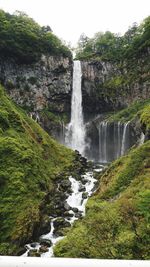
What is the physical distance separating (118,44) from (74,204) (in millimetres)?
54258

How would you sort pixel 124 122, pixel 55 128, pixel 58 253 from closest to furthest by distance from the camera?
pixel 58 253
pixel 124 122
pixel 55 128

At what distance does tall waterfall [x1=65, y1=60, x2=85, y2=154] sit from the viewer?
51.7 m

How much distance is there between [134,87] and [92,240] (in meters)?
44.7

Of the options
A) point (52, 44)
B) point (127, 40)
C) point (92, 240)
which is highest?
point (127, 40)

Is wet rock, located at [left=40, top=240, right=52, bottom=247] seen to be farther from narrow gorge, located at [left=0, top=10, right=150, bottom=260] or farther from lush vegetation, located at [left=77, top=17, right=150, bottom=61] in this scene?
lush vegetation, located at [left=77, top=17, right=150, bottom=61]

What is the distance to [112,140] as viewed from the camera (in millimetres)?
46469

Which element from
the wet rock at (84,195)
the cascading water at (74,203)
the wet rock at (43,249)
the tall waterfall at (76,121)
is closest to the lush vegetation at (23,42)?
the tall waterfall at (76,121)

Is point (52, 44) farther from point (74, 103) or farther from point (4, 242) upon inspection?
point (4, 242)

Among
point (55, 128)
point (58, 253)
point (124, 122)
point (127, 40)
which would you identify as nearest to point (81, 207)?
point (58, 253)

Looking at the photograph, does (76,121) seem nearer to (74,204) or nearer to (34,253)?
(74,204)

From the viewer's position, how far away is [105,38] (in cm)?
7644

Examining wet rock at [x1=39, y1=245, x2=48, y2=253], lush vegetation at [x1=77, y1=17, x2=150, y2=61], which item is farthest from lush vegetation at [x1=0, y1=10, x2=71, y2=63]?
wet rock at [x1=39, y1=245, x2=48, y2=253]

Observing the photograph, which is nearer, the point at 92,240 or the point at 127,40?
the point at 92,240

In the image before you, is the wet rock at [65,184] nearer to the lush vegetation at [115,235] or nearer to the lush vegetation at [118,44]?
the lush vegetation at [115,235]
